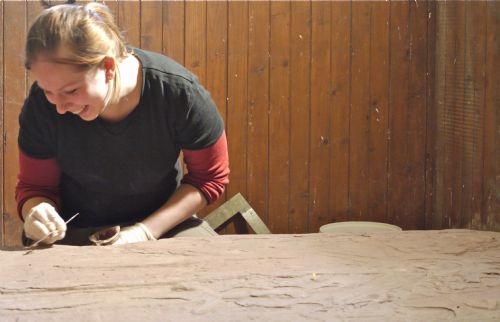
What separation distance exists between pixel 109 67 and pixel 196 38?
183 cm

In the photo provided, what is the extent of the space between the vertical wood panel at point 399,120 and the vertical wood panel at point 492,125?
672 millimetres

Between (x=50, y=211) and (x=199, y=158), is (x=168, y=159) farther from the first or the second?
(x=50, y=211)

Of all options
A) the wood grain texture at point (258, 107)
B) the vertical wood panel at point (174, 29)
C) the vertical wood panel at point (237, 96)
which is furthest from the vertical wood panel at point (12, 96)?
the wood grain texture at point (258, 107)

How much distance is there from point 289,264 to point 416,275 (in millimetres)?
245

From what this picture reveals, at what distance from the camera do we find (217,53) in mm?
3340

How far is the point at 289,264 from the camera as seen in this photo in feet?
4.01

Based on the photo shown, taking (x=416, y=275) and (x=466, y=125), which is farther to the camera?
(x=466, y=125)

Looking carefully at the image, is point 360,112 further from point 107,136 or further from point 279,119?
point 107,136

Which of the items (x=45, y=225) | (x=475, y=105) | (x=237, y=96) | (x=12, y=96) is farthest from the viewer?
(x=237, y=96)


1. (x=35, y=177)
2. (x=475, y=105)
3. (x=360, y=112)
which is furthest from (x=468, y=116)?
(x=35, y=177)

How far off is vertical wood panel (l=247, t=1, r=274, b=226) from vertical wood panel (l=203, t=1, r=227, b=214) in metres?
0.14

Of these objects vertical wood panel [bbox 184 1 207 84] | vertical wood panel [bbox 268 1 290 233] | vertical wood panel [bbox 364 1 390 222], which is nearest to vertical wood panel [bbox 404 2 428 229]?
vertical wood panel [bbox 364 1 390 222]

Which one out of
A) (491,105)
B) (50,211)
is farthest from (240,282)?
(491,105)

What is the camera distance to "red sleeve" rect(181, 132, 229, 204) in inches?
70.9
